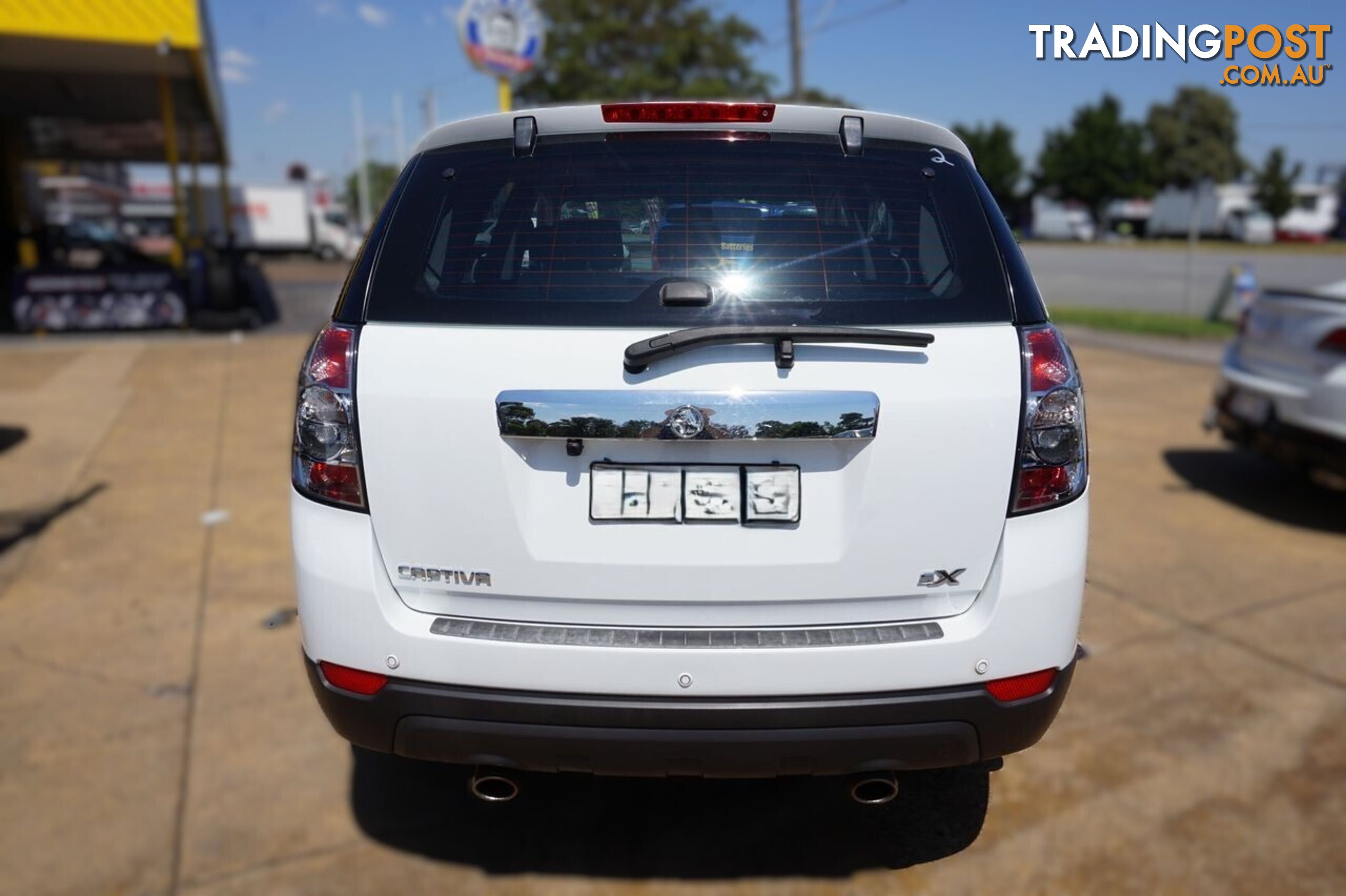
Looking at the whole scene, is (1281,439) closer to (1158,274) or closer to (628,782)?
(628,782)

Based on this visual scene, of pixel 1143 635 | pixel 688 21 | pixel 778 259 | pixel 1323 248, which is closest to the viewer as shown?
pixel 778 259

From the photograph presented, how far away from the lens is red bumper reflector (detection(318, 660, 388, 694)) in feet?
7.18

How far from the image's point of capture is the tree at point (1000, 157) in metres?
85.8

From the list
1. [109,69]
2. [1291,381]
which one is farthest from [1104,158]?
[1291,381]

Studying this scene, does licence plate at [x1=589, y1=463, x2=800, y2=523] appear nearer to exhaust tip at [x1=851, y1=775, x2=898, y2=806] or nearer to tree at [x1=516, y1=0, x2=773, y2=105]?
exhaust tip at [x1=851, y1=775, x2=898, y2=806]

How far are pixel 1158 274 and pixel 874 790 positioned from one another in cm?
3159

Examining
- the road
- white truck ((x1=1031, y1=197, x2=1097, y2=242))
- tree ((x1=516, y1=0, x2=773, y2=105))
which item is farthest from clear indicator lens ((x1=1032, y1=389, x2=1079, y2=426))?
white truck ((x1=1031, y1=197, x2=1097, y2=242))

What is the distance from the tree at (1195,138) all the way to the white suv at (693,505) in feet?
285

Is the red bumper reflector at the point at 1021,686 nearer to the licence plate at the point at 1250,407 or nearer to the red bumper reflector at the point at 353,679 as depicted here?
the red bumper reflector at the point at 353,679

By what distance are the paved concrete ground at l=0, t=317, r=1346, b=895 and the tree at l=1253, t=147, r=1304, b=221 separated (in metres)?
80.1

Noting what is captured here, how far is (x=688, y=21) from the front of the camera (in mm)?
31438

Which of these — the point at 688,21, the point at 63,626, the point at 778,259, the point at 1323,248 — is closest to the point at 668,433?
the point at 778,259

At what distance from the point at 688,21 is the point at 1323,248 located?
4364cm

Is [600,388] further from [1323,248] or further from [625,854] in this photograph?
[1323,248]
